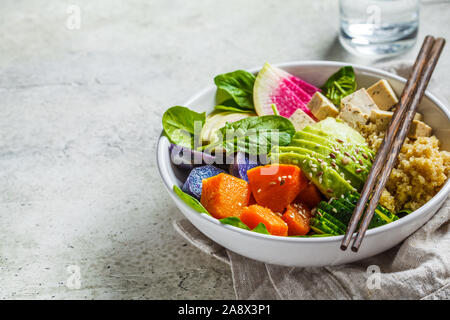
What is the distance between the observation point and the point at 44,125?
8.58 feet

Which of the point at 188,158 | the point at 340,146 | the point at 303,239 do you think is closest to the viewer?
the point at 303,239

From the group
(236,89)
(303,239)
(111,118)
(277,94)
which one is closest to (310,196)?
(303,239)

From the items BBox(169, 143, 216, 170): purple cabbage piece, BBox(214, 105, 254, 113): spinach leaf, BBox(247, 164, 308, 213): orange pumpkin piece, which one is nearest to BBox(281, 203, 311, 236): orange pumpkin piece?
BBox(247, 164, 308, 213): orange pumpkin piece

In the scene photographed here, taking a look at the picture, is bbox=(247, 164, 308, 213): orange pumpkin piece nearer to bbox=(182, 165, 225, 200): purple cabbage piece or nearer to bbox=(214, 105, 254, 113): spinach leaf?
bbox=(182, 165, 225, 200): purple cabbage piece

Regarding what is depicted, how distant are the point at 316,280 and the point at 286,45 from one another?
1.83 meters

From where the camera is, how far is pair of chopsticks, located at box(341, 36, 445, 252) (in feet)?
4.80

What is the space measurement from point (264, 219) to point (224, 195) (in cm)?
17

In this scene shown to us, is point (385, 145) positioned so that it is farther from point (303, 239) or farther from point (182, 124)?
point (182, 124)

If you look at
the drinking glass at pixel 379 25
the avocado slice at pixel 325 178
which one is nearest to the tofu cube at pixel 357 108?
the avocado slice at pixel 325 178

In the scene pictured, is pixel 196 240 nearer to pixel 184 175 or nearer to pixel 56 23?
pixel 184 175

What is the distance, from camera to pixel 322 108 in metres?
2.00

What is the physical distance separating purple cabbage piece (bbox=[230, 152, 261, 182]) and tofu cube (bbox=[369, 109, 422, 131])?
49 cm

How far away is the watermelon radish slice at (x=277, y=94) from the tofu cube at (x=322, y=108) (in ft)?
0.19

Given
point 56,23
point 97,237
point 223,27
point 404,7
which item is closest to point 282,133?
point 97,237
